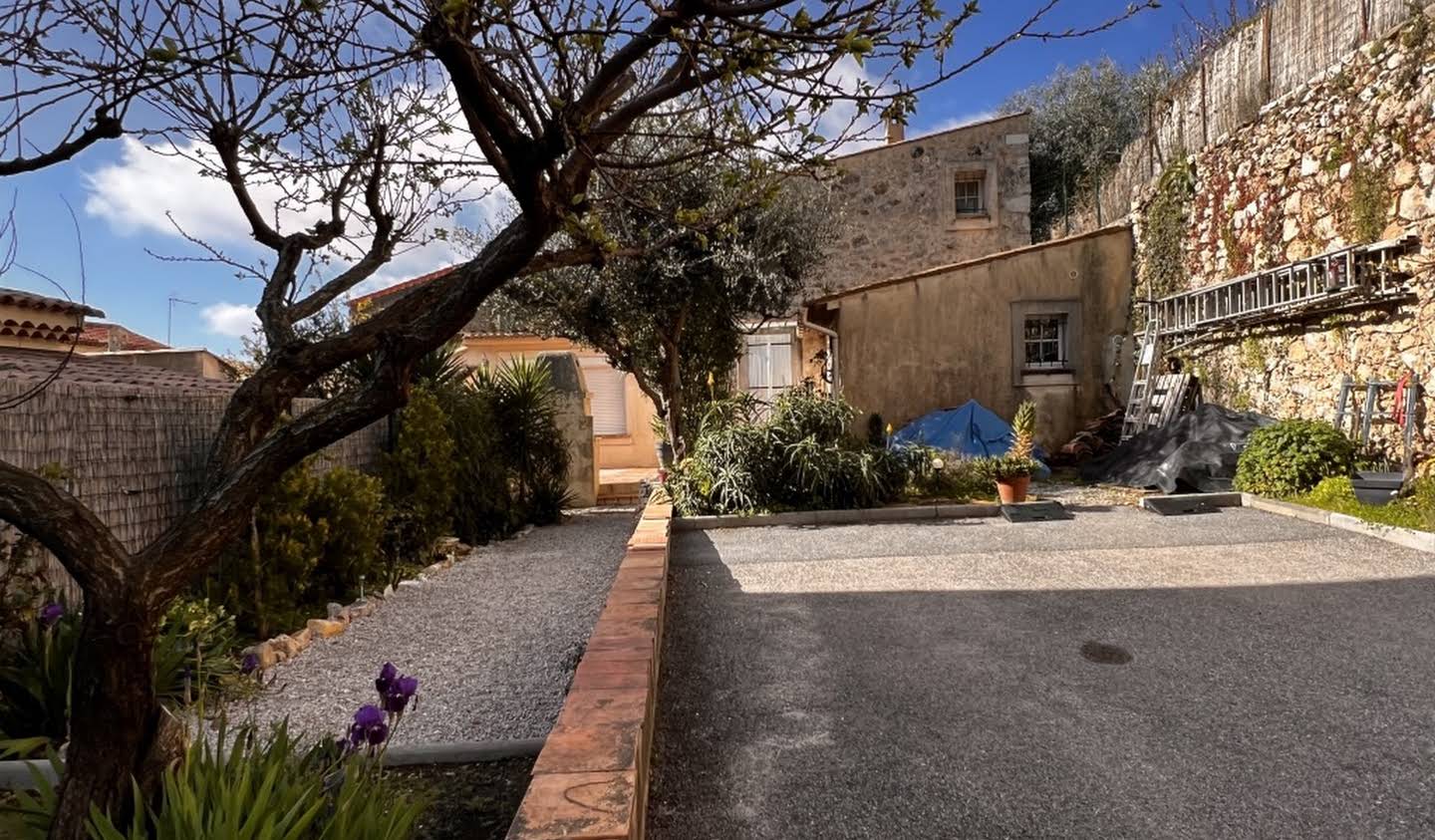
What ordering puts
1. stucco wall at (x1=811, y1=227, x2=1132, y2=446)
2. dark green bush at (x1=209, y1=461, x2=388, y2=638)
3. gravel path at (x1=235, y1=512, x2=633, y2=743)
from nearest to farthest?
gravel path at (x1=235, y1=512, x2=633, y2=743), dark green bush at (x1=209, y1=461, x2=388, y2=638), stucco wall at (x1=811, y1=227, x2=1132, y2=446)

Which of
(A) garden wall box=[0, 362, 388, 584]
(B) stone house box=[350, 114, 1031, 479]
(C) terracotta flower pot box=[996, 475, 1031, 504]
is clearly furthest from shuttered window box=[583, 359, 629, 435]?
(A) garden wall box=[0, 362, 388, 584]

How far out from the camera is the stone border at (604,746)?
1.80 metres

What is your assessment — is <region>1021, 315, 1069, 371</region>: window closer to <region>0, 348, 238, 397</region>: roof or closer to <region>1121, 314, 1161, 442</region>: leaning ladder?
<region>1121, 314, 1161, 442</region>: leaning ladder

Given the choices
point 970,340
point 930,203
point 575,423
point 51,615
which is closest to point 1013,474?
point 970,340

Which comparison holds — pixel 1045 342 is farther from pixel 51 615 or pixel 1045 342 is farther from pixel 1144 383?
pixel 51 615

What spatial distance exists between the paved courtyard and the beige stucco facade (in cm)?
1042

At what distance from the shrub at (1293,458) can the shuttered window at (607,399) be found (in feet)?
35.5

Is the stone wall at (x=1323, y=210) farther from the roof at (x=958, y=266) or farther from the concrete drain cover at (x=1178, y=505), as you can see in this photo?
the concrete drain cover at (x=1178, y=505)

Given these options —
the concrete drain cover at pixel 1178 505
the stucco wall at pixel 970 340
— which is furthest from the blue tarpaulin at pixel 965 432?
the concrete drain cover at pixel 1178 505

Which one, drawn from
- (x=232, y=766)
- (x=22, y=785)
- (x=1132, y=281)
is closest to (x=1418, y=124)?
(x=1132, y=281)

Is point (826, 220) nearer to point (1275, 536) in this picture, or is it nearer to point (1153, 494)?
point (1153, 494)

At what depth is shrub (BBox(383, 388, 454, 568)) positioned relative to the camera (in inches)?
284

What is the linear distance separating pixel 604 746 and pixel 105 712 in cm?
117

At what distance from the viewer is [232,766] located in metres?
2.08
